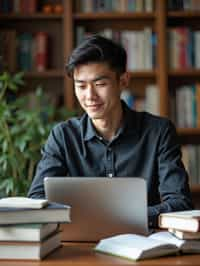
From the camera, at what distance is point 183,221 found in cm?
151

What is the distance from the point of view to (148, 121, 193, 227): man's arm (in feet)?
6.24

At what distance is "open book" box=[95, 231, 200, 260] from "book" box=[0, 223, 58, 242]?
16cm

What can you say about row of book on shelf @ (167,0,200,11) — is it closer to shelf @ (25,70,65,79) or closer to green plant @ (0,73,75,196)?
shelf @ (25,70,65,79)

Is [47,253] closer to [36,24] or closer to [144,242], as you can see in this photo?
[144,242]

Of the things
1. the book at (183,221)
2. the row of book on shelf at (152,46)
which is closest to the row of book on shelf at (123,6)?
the row of book on shelf at (152,46)

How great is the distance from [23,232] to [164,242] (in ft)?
1.14

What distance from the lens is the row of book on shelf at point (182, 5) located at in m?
3.55

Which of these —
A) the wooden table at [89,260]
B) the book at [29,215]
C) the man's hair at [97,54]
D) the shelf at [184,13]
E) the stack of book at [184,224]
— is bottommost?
the wooden table at [89,260]

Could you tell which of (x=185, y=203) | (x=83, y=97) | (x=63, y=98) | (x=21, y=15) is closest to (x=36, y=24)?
(x=21, y=15)

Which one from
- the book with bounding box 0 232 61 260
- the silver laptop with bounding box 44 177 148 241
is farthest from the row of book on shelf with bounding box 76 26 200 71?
the book with bounding box 0 232 61 260

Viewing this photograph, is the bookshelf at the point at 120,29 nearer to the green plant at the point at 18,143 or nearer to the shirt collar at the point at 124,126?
the green plant at the point at 18,143

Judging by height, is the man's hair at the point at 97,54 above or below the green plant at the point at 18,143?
above

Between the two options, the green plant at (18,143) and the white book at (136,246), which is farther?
the green plant at (18,143)

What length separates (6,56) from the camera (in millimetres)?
3549
